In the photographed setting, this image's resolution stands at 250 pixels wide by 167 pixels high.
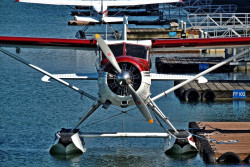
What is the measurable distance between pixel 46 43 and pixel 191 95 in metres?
9.66

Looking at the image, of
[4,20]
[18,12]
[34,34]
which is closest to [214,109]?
[34,34]

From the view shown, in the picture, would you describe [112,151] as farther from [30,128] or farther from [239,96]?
[239,96]

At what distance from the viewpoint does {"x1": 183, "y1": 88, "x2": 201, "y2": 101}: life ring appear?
80.5 feet

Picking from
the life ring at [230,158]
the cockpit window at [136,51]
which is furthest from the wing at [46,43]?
the life ring at [230,158]

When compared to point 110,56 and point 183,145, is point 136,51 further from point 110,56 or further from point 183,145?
point 183,145

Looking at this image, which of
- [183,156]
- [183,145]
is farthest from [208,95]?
[183,145]

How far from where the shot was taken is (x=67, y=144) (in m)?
16.1

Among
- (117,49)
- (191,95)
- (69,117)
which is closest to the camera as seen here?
(117,49)

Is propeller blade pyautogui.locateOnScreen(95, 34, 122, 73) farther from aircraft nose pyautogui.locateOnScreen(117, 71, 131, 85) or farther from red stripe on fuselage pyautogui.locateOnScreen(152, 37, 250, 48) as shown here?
red stripe on fuselage pyautogui.locateOnScreen(152, 37, 250, 48)

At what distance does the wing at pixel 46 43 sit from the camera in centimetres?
1614

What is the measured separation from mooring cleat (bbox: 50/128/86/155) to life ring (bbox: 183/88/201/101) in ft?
29.0

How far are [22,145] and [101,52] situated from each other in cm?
379

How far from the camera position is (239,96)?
24375 mm

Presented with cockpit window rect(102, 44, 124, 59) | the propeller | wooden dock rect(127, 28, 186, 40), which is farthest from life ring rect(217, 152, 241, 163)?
wooden dock rect(127, 28, 186, 40)
